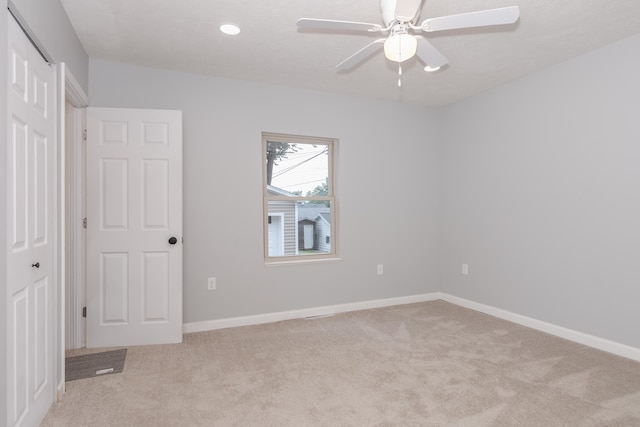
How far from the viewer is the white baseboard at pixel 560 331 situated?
2902mm

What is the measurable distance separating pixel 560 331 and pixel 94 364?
3.93 metres

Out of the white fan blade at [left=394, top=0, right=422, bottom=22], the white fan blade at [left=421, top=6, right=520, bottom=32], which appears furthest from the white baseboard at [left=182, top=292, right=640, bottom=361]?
the white fan blade at [left=394, top=0, right=422, bottom=22]

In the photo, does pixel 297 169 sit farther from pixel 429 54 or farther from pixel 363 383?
pixel 363 383

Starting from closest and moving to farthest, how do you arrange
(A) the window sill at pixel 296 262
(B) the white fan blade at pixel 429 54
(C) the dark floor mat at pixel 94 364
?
(B) the white fan blade at pixel 429 54, (C) the dark floor mat at pixel 94 364, (A) the window sill at pixel 296 262

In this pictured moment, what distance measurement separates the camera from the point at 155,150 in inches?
126

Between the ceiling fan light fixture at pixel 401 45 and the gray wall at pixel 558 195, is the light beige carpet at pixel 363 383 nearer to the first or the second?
the gray wall at pixel 558 195

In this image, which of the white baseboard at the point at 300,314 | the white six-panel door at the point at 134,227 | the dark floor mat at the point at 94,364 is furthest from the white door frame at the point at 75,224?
the white baseboard at the point at 300,314

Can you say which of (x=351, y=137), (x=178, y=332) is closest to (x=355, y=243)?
(x=351, y=137)

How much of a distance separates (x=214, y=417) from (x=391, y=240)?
2.98 meters

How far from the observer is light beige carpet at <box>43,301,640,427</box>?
2088 millimetres

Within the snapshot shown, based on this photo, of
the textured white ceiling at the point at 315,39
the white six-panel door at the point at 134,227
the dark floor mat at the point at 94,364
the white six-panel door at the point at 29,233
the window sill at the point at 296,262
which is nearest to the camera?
the white six-panel door at the point at 29,233

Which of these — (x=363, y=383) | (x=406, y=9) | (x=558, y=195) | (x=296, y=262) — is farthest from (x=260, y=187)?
(x=558, y=195)

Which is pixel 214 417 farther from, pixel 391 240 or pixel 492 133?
pixel 492 133

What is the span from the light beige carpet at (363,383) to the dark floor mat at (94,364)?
0.09m
